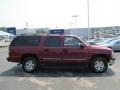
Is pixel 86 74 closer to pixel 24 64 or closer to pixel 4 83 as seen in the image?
pixel 24 64

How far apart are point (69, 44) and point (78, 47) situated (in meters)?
0.45

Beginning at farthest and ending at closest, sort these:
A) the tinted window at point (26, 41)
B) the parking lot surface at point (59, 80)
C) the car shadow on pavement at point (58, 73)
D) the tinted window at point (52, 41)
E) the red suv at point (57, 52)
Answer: the tinted window at point (26, 41)
the tinted window at point (52, 41)
the red suv at point (57, 52)
the car shadow on pavement at point (58, 73)
the parking lot surface at point (59, 80)

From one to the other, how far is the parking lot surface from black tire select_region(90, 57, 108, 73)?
277 millimetres

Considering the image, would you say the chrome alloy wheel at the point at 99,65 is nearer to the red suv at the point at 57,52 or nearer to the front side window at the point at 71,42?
the red suv at the point at 57,52

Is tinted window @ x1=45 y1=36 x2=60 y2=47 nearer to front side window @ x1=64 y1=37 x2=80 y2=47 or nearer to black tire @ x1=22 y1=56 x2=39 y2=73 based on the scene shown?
front side window @ x1=64 y1=37 x2=80 y2=47

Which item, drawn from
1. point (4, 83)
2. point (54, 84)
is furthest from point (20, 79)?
point (54, 84)

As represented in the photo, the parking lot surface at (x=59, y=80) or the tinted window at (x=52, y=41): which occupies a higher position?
the tinted window at (x=52, y=41)

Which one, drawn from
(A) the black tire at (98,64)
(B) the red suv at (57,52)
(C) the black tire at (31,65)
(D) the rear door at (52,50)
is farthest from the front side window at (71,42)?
(C) the black tire at (31,65)

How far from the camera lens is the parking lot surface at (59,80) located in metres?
10.5

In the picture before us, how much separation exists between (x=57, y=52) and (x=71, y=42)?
0.82 m

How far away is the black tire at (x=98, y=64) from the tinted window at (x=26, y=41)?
2.84 m

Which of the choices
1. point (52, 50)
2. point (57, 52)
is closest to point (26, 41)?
point (52, 50)

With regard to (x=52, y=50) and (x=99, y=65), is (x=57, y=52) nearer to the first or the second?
(x=52, y=50)

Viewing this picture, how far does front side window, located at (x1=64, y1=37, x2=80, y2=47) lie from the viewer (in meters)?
14.4
